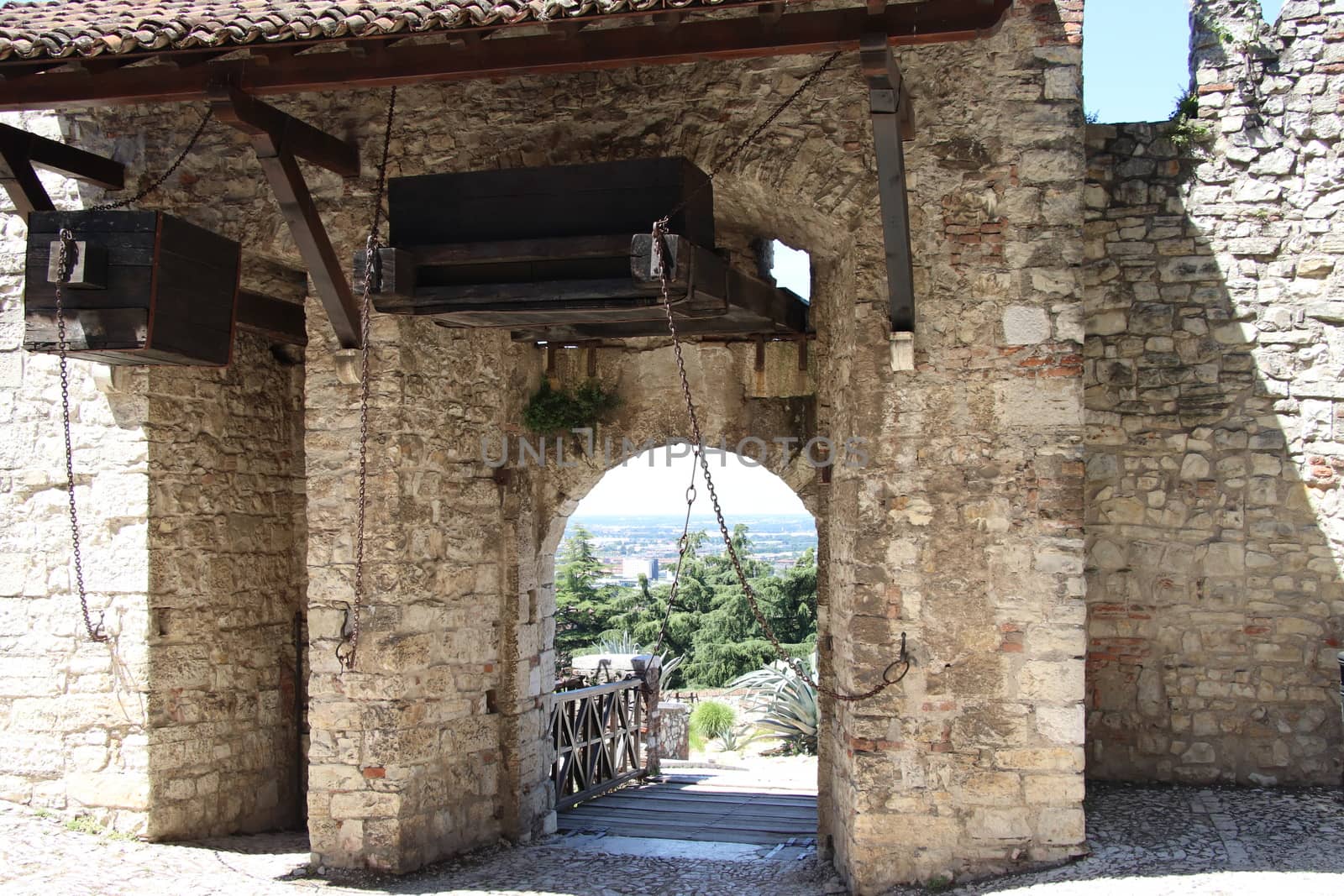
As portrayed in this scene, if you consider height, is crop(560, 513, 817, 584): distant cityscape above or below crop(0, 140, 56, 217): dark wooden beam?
below

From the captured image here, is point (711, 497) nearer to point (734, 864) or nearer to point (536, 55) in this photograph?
point (536, 55)

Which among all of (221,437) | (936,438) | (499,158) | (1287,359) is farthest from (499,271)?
(1287,359)

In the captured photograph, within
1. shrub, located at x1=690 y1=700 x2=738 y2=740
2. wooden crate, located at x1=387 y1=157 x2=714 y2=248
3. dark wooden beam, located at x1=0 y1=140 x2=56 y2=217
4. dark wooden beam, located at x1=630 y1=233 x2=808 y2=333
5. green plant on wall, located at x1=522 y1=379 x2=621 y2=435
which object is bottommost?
shrub, located at x1=690 y1=700 x2=738 y2=740

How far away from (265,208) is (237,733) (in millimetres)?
2787

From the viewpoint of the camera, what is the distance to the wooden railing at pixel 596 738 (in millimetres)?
7949

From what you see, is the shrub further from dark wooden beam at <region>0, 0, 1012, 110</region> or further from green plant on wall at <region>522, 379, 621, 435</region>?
dark wooden beam at <region>0, 0, 1012, 110</region>

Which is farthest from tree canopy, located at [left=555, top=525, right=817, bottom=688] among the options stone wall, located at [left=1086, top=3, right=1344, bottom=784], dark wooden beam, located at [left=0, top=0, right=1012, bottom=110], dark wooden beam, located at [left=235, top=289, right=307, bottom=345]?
dark wooden beam, located at [left=0, top=0, right=1012, bottom=110]

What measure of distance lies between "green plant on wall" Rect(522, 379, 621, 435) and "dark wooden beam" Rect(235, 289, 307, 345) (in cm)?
130

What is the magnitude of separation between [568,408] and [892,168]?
2.78m

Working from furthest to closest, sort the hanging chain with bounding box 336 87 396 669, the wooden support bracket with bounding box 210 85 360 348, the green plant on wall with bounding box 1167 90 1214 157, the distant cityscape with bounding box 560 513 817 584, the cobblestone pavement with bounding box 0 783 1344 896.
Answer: the distant cityscape with bounding box 560 513 817 584
the green plant on wall with bounding box 1167 90 1214 157
the hanging chain with bounding box 336 87 396 669
the wooden support bracket with bounding box 210 85 360 348
the cobblestone pavement with bounding box 0 783 1344 896

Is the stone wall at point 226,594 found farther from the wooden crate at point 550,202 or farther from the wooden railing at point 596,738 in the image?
the wooden crate at point 550,202

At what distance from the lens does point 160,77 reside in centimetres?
504

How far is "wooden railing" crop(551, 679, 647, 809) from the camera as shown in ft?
26.1

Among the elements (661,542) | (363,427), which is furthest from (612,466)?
(661,542)
